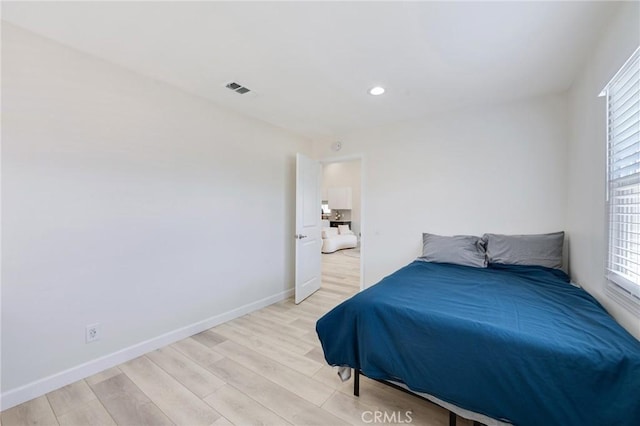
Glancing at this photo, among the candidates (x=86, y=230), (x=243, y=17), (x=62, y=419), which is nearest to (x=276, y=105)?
(x=243, y=17)

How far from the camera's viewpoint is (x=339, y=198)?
9.72 metres

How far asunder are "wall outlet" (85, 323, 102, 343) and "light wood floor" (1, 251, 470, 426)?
0.27 metres

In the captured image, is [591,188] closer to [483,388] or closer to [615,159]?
[615,159]

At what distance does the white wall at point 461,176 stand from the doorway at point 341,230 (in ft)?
1.61

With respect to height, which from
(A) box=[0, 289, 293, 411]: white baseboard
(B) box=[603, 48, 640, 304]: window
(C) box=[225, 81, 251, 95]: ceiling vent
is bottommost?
(A) box=[0, 289, 293, 411]: white baseboard

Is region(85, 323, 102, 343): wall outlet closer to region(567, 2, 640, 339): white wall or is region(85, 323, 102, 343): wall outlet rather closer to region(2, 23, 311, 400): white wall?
region(2, 23, 311, 400): white wall

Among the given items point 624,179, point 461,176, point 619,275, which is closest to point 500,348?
point 619,275

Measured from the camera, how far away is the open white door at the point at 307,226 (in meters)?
3.60

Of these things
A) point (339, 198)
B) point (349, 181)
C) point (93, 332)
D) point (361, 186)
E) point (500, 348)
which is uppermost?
point (349, 181)

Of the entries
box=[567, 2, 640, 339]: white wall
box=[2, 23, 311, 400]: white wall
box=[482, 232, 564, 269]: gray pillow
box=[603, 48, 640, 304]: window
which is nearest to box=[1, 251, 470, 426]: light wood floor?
box=[2, 23, 311, 400]: white wall

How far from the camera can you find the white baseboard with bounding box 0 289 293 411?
1696mm

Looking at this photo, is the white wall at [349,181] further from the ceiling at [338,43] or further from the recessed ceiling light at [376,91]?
the ceiling at [338,43]

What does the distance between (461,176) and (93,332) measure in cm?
375

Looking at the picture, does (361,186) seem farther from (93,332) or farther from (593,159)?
(93,332)
